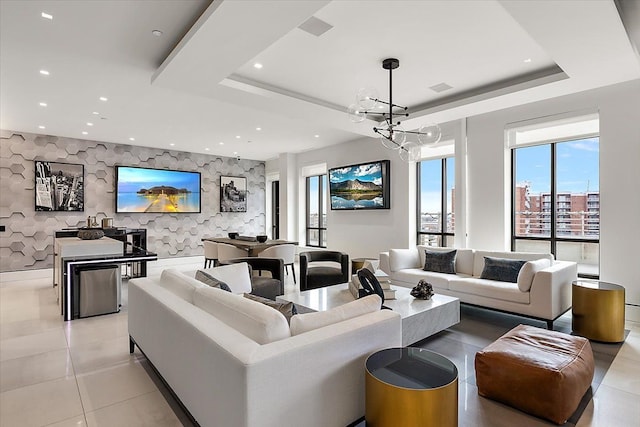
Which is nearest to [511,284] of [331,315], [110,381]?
[331,315]

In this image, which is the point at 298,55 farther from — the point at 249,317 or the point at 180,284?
the point at 249,317

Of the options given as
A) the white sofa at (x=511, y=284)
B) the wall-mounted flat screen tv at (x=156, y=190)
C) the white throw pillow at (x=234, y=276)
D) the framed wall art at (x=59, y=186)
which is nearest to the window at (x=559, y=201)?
the white sofa at (x=511, y=284)

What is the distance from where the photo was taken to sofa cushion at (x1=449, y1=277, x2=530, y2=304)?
12.9 feet

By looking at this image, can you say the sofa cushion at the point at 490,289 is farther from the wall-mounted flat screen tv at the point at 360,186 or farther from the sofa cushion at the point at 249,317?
the sofa cushion at the point at 249,317

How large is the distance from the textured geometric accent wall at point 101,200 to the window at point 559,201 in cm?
741

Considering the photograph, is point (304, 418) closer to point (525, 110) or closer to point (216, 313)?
point (216, 313)

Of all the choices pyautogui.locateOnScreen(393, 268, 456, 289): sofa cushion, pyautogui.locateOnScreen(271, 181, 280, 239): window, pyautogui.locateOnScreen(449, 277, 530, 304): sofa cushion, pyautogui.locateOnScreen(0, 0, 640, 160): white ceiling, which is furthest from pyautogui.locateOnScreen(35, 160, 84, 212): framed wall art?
pyautogui.locateOnScreen(449, 277, 530, 304): sofa cushion

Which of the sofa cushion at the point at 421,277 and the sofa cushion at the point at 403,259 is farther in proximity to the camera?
the sofa cushion at the point at 403,259

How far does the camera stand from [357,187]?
769 centimetres

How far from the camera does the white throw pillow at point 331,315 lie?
1.85 meters

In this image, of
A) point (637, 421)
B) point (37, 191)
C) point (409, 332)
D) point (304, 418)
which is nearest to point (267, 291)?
point (409, 332)

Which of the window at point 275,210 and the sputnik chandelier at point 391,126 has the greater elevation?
the sputnik chandelier at point 391,126

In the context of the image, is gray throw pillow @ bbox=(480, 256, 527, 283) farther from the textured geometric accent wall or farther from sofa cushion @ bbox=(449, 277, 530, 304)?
the textured geometric accent wall

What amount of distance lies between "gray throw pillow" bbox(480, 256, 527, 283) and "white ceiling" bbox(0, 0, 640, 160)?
2103mm
